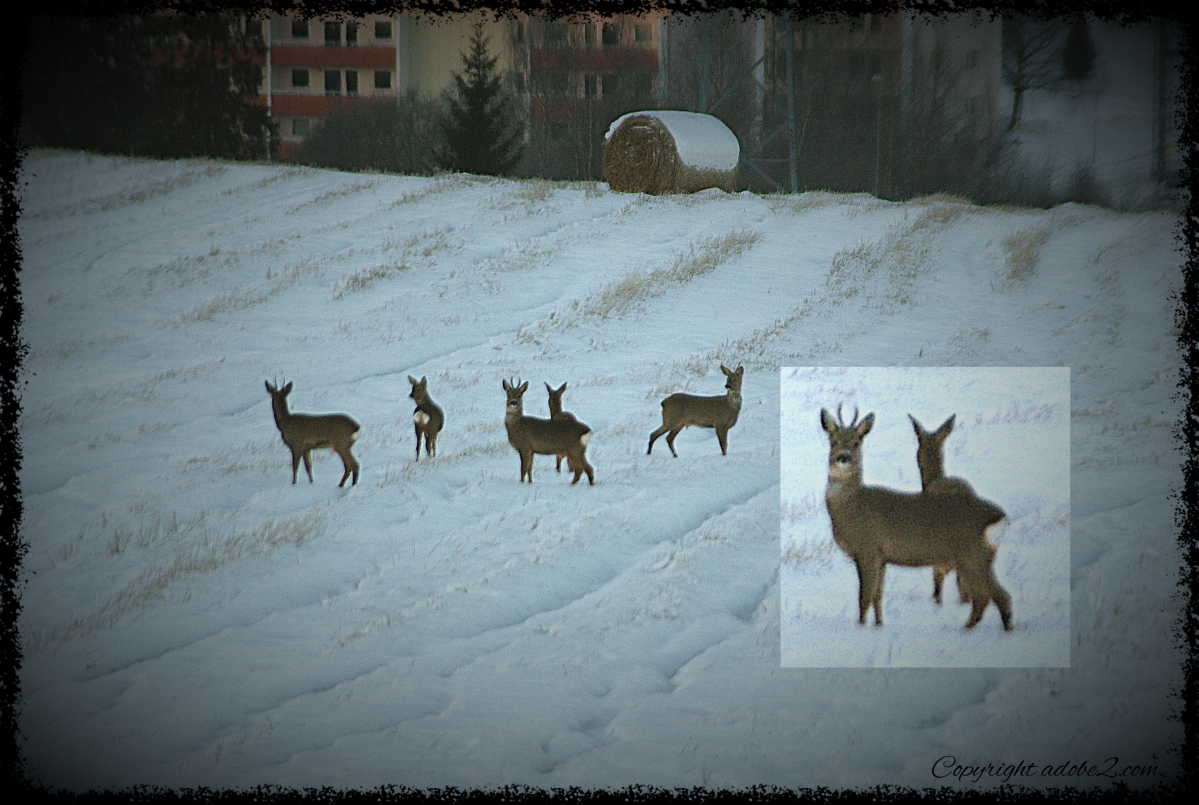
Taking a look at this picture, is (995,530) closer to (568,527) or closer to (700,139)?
(568,527)

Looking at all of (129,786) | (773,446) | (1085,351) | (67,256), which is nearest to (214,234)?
(67,256)

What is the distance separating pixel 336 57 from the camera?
44.4 metres

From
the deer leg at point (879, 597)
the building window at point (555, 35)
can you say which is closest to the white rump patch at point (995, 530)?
the deer leg at point (879, 597)

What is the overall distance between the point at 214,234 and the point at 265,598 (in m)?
13.4

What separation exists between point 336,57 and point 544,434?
41.6 meters

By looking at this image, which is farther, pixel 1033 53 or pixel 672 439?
pixel 1033 53

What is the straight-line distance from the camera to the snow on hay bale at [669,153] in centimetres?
1972

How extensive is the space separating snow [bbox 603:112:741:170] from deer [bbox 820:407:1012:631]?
16197 millimetres

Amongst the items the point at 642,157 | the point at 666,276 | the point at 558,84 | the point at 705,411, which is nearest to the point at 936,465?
the point at 705,411

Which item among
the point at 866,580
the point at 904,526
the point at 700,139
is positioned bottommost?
the point at 866,580

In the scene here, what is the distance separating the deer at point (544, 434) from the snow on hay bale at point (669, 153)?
13.2m

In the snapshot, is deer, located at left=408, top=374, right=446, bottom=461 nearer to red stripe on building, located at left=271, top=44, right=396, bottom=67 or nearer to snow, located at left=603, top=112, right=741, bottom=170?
snow, located at left=603, top=112, right=741, bottom=170

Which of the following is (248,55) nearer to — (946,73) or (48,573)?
(946,73)

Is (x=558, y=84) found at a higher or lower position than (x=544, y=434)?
higher
